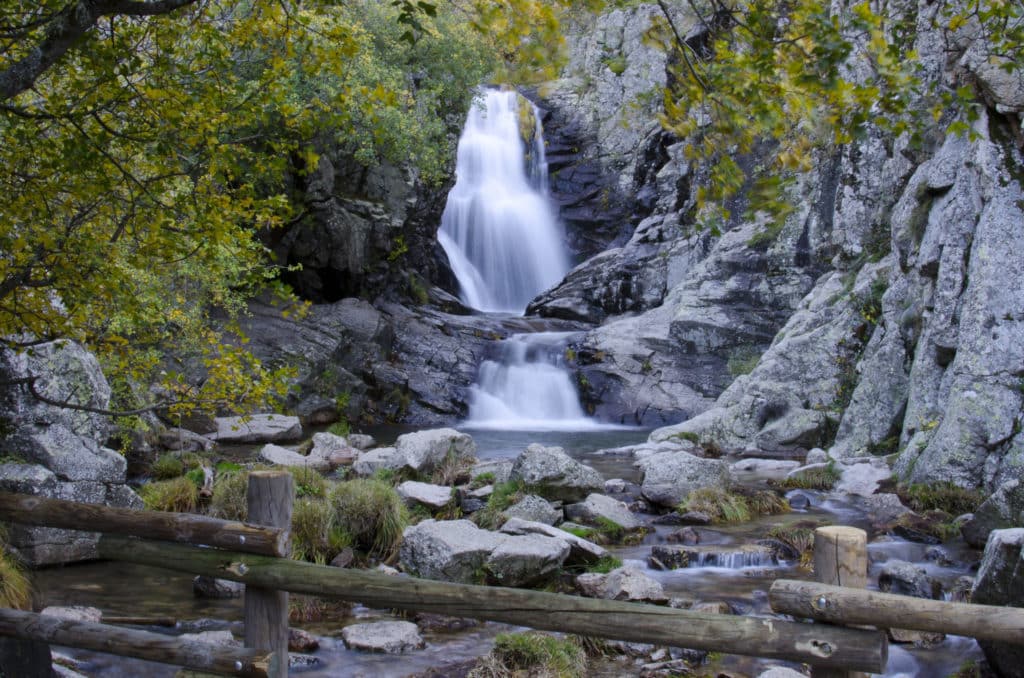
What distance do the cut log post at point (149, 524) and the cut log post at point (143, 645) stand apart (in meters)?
0.50

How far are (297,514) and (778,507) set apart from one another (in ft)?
22.8

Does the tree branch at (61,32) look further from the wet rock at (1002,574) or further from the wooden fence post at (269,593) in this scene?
the wet rock at (1002,574)

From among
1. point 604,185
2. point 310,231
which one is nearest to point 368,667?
point 310,231

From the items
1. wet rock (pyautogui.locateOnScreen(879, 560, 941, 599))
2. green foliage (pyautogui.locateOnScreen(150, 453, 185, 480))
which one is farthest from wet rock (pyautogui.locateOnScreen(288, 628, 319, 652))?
green foliage (pyautogui.locateOnScreen(150, 453, 185, 480))

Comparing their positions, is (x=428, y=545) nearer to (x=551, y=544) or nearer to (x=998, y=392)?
(x=551, y=544)

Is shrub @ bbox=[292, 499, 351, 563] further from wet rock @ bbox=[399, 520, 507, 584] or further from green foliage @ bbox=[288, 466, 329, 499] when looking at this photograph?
wet rock @ bbox=[399, 520, 507, 584]

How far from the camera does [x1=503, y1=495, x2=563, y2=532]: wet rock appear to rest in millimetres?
10336

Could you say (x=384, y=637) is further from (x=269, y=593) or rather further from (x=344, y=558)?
(x=269, y=593)

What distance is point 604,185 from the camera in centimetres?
3566

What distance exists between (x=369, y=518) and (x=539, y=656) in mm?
3735

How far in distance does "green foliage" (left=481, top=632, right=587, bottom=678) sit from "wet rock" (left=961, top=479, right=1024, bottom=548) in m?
5.57

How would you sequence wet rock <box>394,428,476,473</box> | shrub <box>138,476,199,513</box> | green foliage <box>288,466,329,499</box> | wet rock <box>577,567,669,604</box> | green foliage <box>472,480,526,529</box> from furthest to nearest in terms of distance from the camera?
wet rock <box>394,428,476,473</box>, shrub <box>138,476,199,513</box>, green foliage <box>472,480,526,529</box>, green foliage <box>288,466,329,499</box>, wet rock <box>577,567,669,604</box>

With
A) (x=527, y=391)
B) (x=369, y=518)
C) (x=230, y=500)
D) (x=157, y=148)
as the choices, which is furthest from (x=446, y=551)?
(x=527, y=391)

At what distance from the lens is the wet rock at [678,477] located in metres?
11.9
